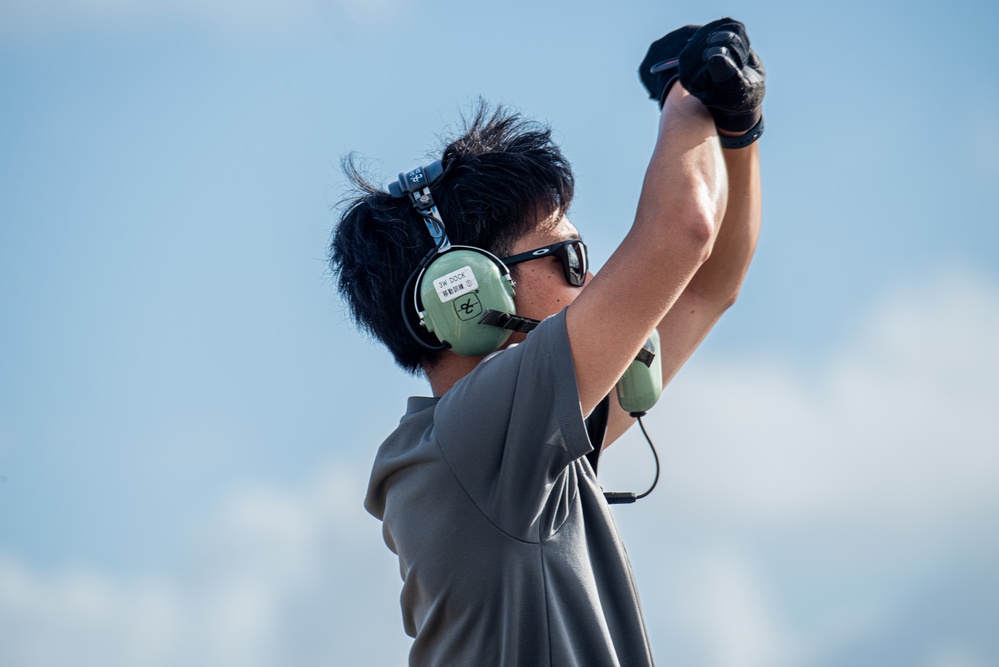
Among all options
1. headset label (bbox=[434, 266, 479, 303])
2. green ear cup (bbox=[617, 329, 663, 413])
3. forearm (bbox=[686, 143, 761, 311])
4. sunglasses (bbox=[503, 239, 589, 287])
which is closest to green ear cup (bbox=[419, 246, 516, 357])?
headset label (bbox=[434, 266, 479, 303])

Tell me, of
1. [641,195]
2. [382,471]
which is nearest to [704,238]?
[641,195]

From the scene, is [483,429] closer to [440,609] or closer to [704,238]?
[440,609]

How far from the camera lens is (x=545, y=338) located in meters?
2.59

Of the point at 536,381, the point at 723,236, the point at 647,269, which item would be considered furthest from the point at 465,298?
the point at 723,236

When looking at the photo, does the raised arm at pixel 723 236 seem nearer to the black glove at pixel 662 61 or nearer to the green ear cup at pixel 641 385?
the black glove at pixel 662 61

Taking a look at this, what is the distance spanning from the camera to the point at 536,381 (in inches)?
101

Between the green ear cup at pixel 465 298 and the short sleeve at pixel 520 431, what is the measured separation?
0.26 m

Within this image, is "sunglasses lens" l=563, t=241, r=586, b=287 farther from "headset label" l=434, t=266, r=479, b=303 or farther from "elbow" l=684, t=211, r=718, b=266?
"elbow" l=684, t=211, r=718, b=266

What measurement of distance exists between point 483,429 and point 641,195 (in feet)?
2.31

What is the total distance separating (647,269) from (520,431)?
502 millimetres

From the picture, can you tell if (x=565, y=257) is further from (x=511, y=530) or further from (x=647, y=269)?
(x=511, y=530)

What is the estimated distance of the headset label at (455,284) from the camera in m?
2.98

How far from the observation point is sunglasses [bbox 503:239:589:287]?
322 centimetres

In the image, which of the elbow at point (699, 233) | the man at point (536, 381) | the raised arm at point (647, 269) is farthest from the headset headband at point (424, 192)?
the elbow at point (699, 233)
